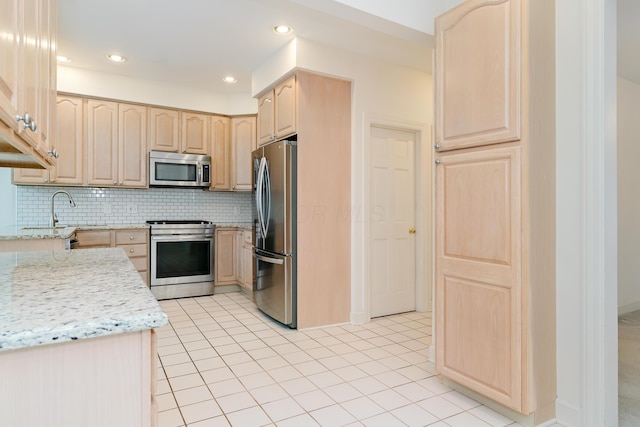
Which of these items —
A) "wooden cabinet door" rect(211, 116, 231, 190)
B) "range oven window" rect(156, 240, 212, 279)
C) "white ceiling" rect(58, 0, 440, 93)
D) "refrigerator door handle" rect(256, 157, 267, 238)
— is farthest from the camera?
"wooden cabinet door" rect(211, 116, 231, 190)

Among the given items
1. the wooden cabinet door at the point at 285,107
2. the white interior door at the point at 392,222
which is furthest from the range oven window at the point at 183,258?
the white interior door at the point at 392,222

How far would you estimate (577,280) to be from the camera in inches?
76.0

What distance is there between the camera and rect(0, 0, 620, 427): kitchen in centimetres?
350

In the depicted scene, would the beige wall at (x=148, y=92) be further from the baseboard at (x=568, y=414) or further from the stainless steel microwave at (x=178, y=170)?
the baseboard at (x=568, y=414)

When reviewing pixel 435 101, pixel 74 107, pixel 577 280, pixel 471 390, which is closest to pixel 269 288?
pixel 471 390

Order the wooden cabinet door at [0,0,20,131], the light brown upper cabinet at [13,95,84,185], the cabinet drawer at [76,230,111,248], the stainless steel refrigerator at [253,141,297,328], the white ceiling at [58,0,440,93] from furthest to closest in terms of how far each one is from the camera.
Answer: the light brown upper cabinet at [13,95,84,185] → the cabinet drawer at [76,230,111,248] → the stainless steel refrigerator at [253,141,297,328] → the white ceiling at [58,0,440,93] → the wooden cabinet door at [0,0,20,131]

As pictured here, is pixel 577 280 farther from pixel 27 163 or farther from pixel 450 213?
pixel 27 163

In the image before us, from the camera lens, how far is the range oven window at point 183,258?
4.57m

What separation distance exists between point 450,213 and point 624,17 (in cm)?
243

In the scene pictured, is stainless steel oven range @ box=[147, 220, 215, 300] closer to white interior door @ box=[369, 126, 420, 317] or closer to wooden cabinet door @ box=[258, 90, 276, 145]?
wooden cabinet door @ box=[258, 90, 276, 145]

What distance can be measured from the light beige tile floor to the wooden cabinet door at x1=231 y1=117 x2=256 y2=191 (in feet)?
6.84

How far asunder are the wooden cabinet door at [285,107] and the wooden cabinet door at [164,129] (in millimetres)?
1791

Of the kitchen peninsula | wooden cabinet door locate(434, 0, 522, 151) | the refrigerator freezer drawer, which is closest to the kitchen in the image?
the refrigerator freezer drawer

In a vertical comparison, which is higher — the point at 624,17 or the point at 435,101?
the point at 624,17
